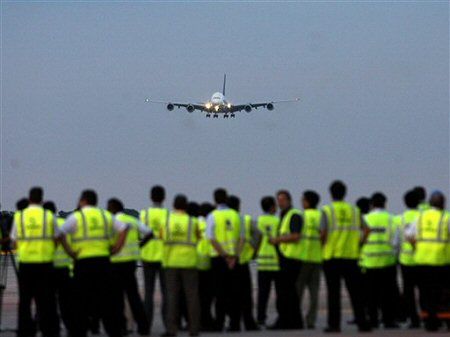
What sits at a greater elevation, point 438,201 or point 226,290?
point 438,201

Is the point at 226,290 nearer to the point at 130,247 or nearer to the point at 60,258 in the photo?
the point at 130,247

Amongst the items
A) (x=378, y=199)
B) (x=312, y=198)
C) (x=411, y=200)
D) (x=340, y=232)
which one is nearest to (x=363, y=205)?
(x=378, y=199)

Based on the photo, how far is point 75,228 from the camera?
58.1ft

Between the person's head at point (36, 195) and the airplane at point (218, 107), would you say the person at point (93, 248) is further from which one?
the airplane at point (218, 107)

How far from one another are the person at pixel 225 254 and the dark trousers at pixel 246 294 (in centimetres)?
9

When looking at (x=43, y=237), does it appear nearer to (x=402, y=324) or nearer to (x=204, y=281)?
(x=204, y=281)

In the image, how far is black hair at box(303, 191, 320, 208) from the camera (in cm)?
1950

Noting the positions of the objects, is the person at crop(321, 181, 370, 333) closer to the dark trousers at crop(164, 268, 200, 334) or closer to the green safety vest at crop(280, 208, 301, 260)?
the green safety vest at crop(280, 208, 301, 260)

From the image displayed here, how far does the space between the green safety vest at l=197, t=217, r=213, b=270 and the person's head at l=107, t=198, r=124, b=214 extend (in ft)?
4.82

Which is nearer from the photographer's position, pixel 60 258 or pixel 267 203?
pixel 60 258

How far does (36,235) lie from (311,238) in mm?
4305

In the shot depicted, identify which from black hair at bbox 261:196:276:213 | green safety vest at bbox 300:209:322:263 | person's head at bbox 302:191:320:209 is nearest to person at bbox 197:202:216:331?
black hair at bbox 261:196:276:213

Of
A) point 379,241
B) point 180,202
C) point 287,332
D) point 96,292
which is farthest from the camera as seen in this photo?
point 379,241

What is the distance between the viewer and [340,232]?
1880 centimetres
